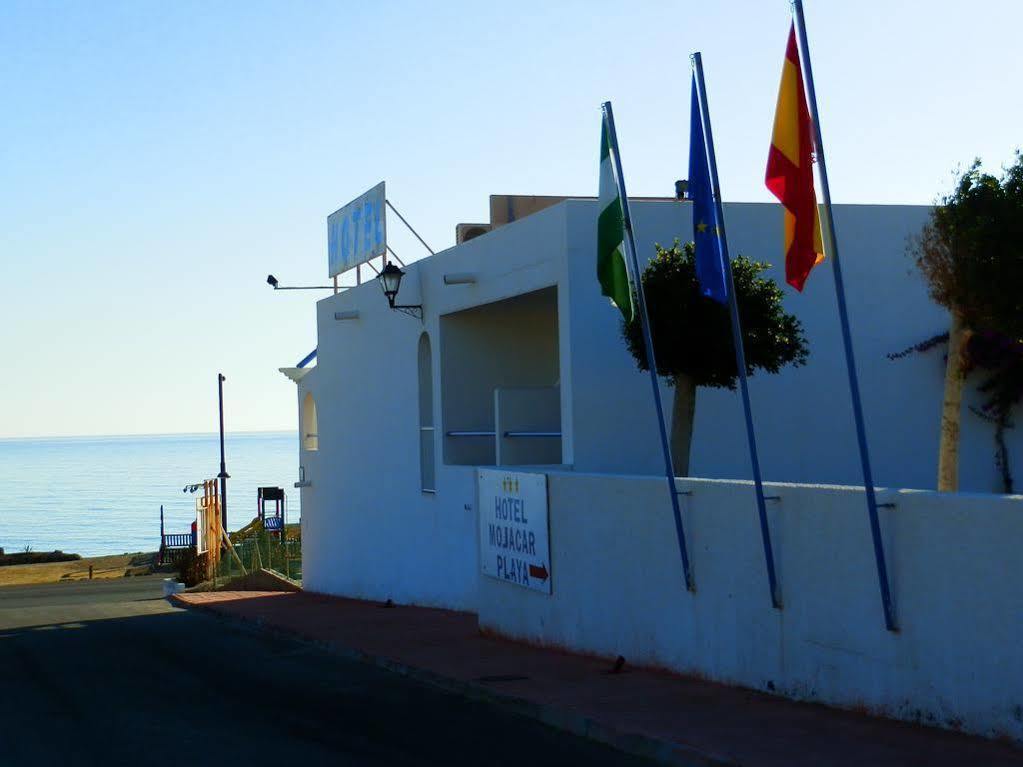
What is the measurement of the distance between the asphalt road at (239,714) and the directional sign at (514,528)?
194cm

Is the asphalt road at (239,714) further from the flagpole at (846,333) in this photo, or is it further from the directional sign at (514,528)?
the flagpole at (846,333)

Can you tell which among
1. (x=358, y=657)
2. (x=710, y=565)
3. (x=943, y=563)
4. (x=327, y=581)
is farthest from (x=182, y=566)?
(x=943, y=563)

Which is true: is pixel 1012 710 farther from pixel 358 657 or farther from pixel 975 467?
pixel 975 467

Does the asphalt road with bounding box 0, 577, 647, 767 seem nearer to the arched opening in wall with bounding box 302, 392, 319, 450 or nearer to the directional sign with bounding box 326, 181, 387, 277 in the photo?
the directional sign with bounding box 326, 181, 387, 277

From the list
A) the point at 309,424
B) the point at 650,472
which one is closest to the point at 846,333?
the point at 650,472

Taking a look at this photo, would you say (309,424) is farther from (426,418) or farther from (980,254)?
(980,254)

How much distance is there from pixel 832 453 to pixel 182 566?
35899 millimetres

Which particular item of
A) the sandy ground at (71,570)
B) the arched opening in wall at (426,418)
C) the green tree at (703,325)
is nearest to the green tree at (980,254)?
the green tree at (703,325)

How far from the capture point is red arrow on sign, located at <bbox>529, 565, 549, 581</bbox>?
14.2m

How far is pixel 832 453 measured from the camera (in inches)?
684

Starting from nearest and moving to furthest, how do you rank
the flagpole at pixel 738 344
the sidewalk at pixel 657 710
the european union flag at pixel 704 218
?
the sidewalk at pixel 657 710
the flagpole at pixel 738 344
the european union flag at pixel 704 218

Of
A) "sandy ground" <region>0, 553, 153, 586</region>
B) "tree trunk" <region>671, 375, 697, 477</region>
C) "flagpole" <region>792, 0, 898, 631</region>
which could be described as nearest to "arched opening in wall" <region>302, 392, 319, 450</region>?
"tree trunk" <region>671, 375, 697, 477</region>

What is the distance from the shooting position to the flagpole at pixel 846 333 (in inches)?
352

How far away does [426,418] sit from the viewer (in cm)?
2206
